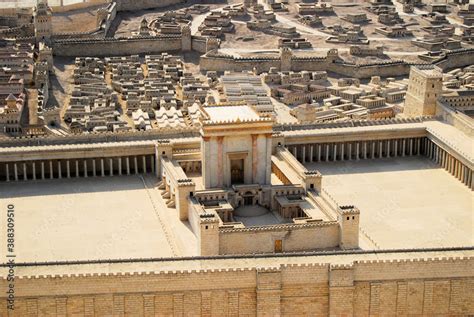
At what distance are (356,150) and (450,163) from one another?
907 centimetres

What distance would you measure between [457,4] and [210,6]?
165 ft

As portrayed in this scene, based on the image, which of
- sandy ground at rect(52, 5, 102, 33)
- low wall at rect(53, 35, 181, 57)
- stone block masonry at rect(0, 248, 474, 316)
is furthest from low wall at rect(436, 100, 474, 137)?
sandy ground at rect(52, 5, 102, 33)

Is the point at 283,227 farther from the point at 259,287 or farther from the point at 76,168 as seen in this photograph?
the point at 76,168

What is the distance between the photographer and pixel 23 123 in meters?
96.9

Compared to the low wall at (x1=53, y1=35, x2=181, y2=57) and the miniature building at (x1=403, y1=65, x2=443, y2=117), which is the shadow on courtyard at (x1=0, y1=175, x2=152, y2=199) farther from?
the low wall at (x1=53, y1=35, x2=181, y2=57)

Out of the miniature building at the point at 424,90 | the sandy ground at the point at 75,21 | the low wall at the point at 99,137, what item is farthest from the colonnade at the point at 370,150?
the sandy ground at the point at 75,21

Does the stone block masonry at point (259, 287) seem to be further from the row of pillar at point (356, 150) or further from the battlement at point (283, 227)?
the row of pillar at point (356, 150)

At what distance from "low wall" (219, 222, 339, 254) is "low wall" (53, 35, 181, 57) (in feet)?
260

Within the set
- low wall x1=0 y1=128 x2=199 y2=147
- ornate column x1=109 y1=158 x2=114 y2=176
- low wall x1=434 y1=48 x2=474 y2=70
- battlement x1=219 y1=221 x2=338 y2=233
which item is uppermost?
low wall x1=0 y1=128 x2=199 y2=147

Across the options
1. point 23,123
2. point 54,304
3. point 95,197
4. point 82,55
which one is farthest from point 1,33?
point 54,304

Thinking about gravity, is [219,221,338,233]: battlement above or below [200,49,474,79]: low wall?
above

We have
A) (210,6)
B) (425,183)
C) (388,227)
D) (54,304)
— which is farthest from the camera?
(210,6)

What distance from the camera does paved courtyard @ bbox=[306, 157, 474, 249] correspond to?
66875 millimetres

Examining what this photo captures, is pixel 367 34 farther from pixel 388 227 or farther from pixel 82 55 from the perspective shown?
pixel 388 227
